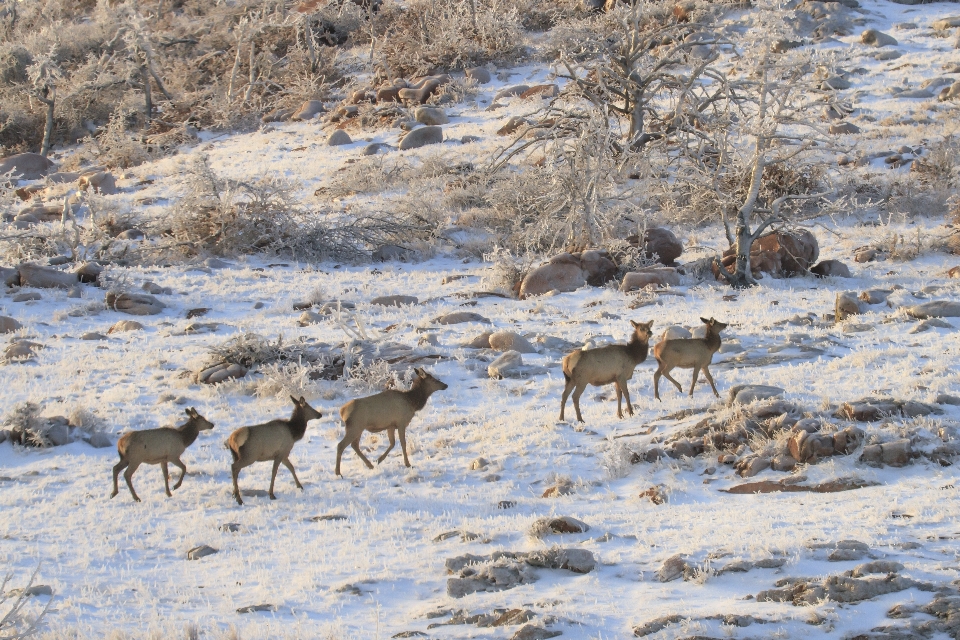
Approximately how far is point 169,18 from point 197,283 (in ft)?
96.5

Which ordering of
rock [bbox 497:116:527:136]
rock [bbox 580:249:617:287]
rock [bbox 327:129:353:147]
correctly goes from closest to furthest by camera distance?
rock [bbox 580:249:617:287] < rock [bbox 497:116:527:136] < rock [bbox 327:129:353:147]

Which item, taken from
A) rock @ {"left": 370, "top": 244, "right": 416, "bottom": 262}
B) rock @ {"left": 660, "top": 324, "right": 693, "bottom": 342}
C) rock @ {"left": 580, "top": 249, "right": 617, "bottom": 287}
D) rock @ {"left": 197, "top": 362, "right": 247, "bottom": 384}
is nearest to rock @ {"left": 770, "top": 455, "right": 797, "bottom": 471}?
rock @ {"left": 660, "top": 324, "right": 693, "bottom": 342}

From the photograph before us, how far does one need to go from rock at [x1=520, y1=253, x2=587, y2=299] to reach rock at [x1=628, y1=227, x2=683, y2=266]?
1.52 meters

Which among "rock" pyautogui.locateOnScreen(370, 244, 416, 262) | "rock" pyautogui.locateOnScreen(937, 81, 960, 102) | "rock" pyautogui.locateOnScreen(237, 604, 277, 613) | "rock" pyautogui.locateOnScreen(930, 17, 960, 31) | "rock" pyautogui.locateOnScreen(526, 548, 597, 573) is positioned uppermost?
"rock" pyautogui.locateOnScreen(930, 17, 960, 31)

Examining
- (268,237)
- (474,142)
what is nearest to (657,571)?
(268,237)

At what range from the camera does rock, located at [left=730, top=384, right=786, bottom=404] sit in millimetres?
8125

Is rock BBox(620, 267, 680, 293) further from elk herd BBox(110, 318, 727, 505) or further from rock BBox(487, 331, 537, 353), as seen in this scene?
elk herd BBox(110, 318, 727, 505)

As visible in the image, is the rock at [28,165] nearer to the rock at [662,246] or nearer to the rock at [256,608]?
A: the rock at [662,246]

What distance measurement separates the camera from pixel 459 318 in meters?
13.3

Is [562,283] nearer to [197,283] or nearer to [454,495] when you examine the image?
[197,283]

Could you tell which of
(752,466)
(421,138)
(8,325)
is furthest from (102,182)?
(752,466)

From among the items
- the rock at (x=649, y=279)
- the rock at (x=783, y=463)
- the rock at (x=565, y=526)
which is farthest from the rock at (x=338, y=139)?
the rock at (x=565, y=526)

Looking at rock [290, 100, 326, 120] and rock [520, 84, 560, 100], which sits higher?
rock [520, 84, 560, 100]

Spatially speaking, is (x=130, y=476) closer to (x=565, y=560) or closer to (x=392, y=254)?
(x=565, y=560)
